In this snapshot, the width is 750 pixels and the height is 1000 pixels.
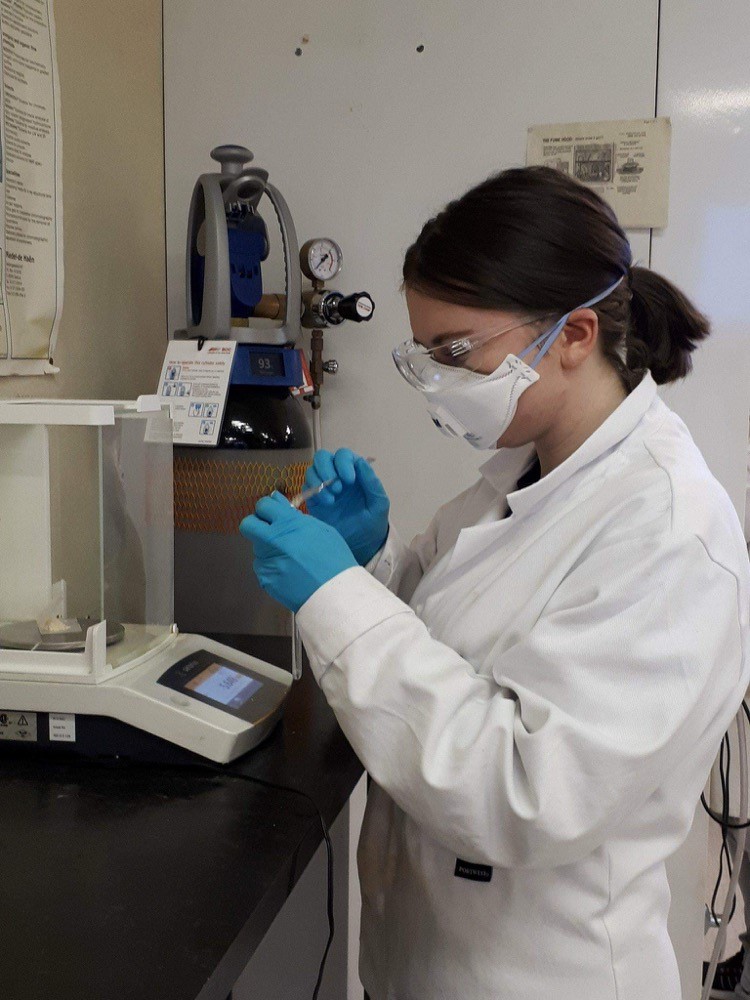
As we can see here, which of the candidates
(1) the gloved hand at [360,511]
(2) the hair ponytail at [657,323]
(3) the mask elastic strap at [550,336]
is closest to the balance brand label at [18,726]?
(1) the gloved hand at [360,511]

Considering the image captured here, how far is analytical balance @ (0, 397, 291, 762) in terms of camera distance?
1.03 m

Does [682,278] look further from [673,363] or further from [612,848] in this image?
[612,848]

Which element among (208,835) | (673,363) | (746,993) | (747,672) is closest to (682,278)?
(673,363)

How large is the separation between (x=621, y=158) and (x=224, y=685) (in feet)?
4.22

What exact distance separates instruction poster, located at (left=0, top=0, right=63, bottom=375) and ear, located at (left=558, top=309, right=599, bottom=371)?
0.83 m

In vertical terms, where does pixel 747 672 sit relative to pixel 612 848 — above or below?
above

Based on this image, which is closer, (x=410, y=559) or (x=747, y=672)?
(x=747, y=672)

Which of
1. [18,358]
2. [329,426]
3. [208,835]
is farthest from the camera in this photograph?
[329,426]

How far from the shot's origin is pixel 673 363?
1.07m

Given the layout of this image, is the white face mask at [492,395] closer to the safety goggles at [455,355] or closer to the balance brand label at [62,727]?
the safety goggles at [455,355]

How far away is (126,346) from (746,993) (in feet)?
6.50

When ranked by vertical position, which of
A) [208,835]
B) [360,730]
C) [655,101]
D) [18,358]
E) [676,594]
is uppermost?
[655,101]

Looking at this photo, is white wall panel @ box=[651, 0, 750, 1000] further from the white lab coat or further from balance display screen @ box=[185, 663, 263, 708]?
balance display screen @ box=[185, 663, 263, 708]

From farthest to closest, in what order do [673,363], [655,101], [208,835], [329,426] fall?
[329,426], [655,101], [673,363], [208,835]
